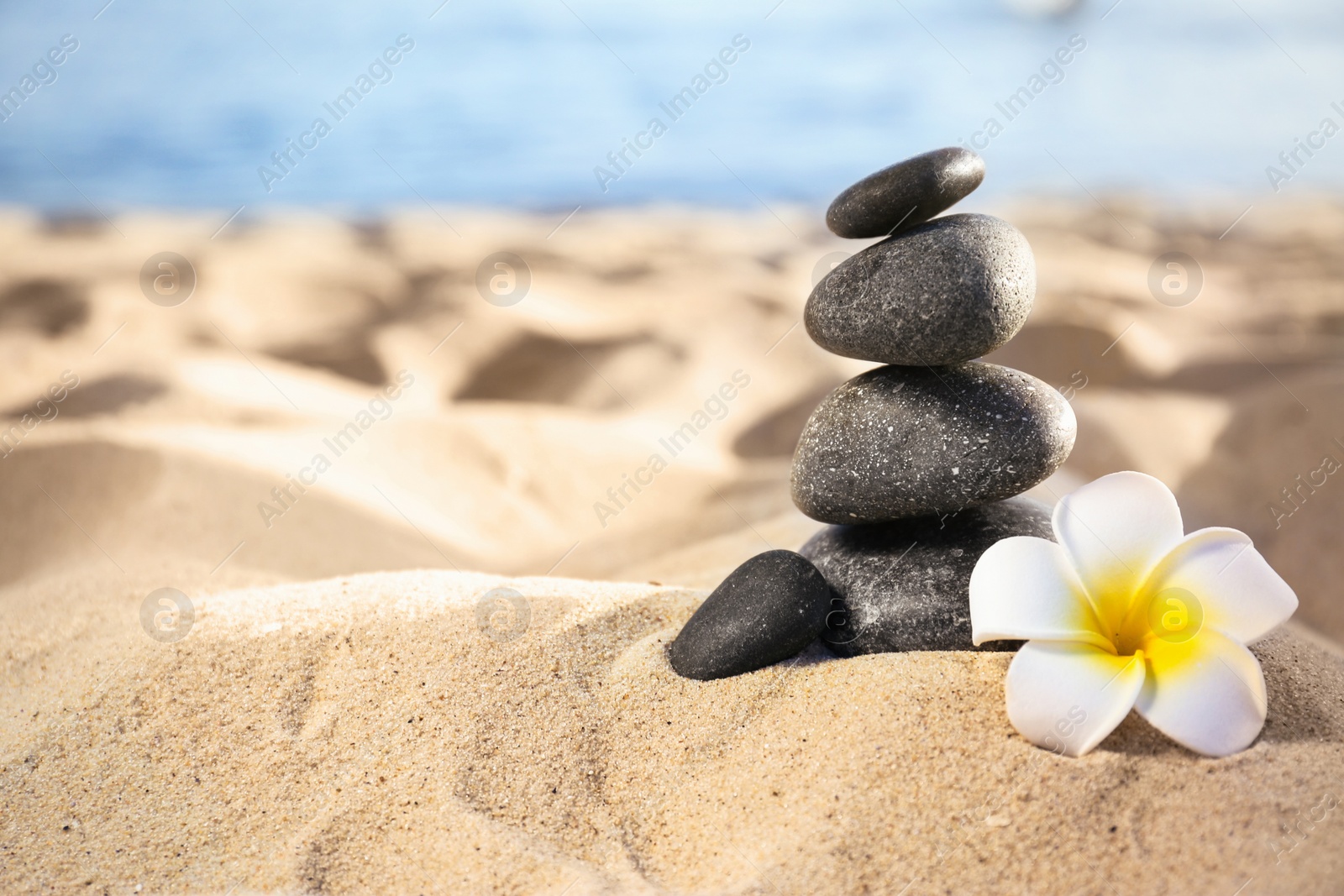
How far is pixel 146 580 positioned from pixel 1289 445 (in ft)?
16.6

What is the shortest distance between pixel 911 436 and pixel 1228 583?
664mm

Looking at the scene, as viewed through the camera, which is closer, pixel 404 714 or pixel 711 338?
pixel 404 714

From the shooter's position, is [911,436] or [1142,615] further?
[911,436]

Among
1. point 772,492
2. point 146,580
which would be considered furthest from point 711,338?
point 146,580

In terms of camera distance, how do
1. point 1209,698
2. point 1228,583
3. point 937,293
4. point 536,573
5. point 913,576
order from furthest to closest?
point 536,573
point 913,576
point 937,293
point 1228,583
point 1209,698

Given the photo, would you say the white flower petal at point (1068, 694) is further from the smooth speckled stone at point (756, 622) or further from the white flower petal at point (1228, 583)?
the smooth speckled stone at point (756, 622)

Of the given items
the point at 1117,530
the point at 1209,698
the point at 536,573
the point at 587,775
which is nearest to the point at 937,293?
the point at 1117,530

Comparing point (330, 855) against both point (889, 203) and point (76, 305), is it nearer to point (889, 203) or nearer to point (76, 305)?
point (889, 203)

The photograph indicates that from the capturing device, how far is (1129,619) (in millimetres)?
1688

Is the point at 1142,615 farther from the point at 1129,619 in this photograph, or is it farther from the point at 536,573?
the point at 536,573

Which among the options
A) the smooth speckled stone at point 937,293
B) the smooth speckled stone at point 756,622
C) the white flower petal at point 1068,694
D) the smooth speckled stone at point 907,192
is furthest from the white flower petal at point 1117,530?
the smooth speckled stone at point 907,192

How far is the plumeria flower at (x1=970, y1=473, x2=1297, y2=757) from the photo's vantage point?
1520mm

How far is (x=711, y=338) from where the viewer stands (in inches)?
241

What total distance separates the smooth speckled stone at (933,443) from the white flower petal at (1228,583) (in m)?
0.37
